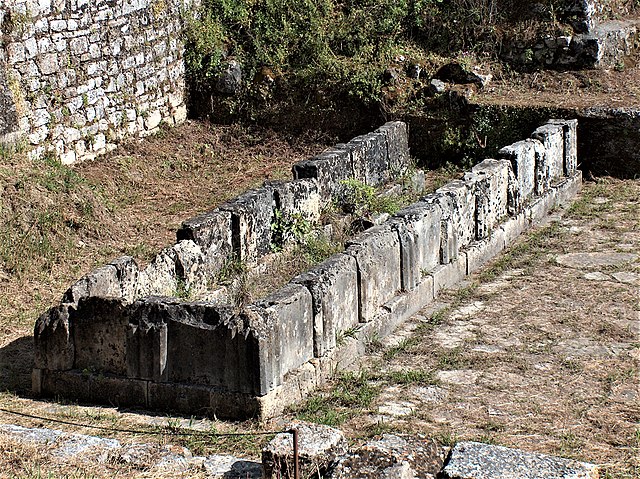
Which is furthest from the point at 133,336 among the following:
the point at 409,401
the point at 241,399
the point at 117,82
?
the point at 117,82

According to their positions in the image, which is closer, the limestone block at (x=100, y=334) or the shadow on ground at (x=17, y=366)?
the limestone block at (x=100, y=334)

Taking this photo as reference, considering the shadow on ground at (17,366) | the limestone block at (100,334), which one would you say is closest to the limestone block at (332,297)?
the limestone block at (100,334)

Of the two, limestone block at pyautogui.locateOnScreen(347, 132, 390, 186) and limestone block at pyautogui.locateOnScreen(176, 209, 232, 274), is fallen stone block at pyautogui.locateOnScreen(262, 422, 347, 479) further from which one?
limestone block at pyautogui.locateOnScreen(347, 132, 390, 186)

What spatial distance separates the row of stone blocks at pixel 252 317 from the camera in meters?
7.90

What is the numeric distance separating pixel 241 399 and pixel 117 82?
8296 millimetres

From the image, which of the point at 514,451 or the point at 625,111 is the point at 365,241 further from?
the point at 625,111

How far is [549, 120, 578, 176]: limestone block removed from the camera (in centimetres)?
1432

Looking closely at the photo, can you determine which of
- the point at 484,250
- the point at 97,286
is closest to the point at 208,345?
the point at 97,286

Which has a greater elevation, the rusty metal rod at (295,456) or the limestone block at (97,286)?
the limestone block at (97,286)

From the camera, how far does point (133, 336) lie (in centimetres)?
809

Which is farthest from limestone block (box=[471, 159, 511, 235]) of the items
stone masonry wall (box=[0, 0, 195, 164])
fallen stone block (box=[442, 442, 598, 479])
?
fallen stone block (box=[442, 442, 598, 479])

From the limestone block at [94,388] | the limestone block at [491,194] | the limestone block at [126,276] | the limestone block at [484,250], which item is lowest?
the limestone block at [484,250]

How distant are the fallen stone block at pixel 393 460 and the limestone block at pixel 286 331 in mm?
1561

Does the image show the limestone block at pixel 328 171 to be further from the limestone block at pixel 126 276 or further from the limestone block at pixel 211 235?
the limestone block at pixel 126 276
